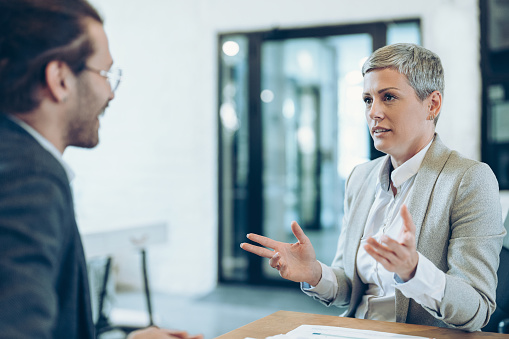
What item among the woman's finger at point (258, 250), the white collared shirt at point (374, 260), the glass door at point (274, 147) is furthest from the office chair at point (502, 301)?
the glass door at point (274, 147)

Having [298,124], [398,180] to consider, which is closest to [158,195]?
[298,124]

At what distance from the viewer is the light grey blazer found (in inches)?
46.3

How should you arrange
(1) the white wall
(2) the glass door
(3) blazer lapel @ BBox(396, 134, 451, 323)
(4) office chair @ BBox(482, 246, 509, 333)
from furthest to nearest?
1. (2) the glass door
2. (1) the white wall
3. (4) office chair @ BBox(482, 246, 509, 333)
4. (3) blazer lapel @ BBox(396, 134, 451, 323)

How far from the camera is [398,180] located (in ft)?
4.97

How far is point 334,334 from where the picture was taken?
3.45 feet

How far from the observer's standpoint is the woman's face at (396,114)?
4.71 feet

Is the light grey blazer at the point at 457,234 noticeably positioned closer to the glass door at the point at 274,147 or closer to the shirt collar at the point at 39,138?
the shirt collar at the point at 39,138

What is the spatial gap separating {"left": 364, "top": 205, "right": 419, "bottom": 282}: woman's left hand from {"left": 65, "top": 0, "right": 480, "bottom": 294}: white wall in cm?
362

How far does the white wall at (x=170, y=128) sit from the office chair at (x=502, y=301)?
3.33 metres

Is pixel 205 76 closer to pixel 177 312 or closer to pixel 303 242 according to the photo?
pixel 177 312

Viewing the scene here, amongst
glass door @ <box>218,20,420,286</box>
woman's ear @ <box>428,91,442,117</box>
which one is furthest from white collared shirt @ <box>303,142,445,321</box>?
glass door @ <box>218,20,420,286</box>

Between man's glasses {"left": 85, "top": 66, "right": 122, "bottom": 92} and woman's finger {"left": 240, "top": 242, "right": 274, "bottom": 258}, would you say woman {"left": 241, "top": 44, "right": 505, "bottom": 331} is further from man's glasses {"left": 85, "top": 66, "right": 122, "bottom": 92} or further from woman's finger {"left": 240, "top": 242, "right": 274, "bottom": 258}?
man's glasses {"left": 85, "top": 66, "right": 122, "bottom": 92}

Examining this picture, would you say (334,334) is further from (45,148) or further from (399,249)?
(45,148)

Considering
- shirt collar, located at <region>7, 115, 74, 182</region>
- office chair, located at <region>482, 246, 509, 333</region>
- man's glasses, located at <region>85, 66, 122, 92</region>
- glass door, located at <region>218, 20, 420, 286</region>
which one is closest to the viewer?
shirt collar, located at <region>7, 115, 74, 182</region>
